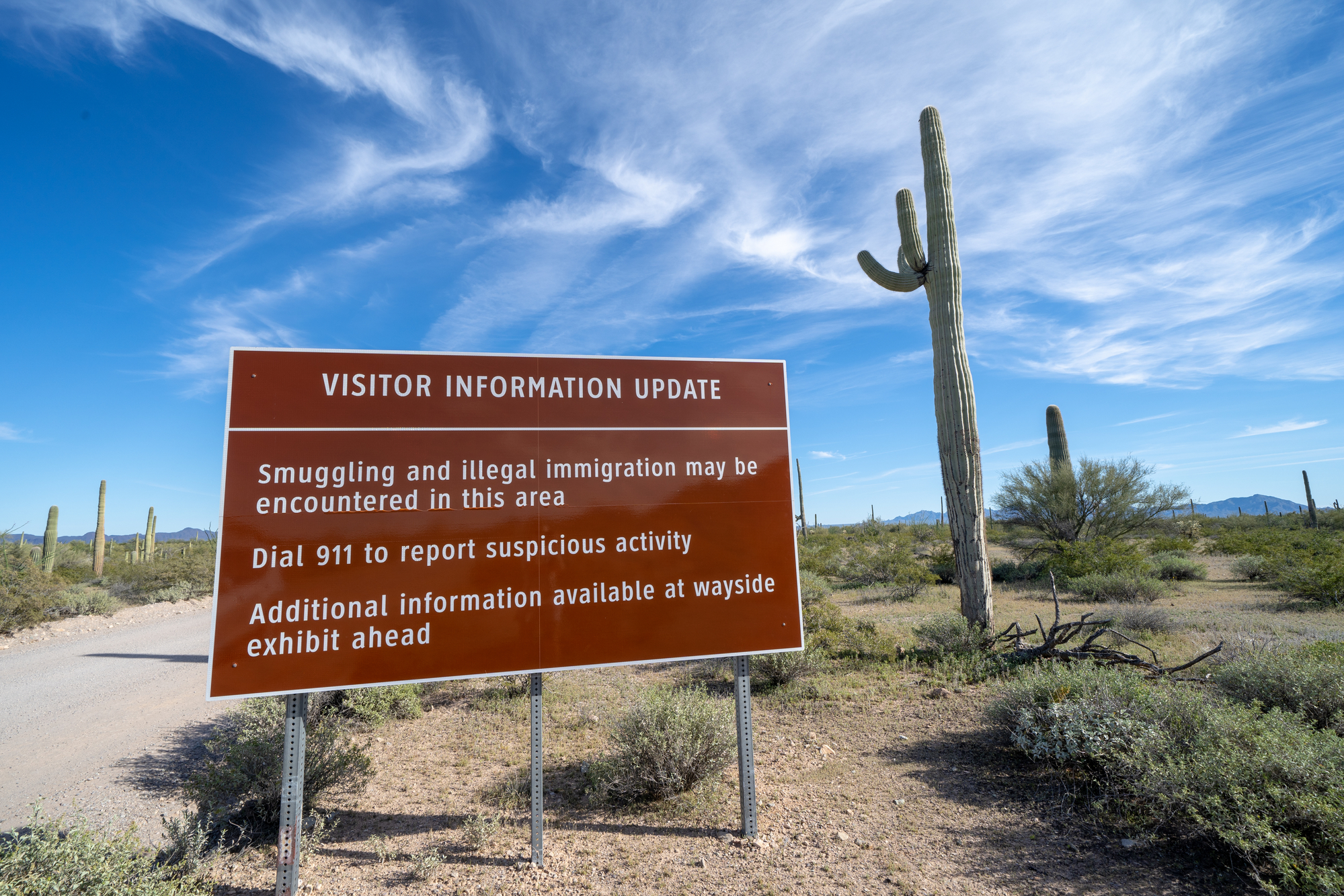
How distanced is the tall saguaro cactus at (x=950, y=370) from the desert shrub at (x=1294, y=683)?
→ 117 inches

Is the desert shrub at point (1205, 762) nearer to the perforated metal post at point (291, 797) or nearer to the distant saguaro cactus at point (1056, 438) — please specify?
the perforated metal post at point (291, 797)

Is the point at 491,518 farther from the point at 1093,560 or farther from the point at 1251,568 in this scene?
the point at 1251,568

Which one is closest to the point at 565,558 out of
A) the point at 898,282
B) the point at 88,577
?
the point at 898,282

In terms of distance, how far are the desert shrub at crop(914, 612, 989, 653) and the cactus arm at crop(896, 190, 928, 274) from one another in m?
5.02

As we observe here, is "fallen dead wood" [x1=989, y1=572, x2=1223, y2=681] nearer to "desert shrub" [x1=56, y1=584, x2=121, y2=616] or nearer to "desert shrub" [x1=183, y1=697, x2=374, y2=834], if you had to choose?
"desert shrub" [x1=183, y1=697, x2=374, y2=834]

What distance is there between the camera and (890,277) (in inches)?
381

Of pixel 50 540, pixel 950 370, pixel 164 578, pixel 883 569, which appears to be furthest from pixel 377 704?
pixel 50 540

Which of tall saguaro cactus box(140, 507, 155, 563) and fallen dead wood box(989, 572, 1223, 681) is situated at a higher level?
tall saguaro cactus box(140, 507, 155, 563)

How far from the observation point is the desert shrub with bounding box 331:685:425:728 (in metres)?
6.61

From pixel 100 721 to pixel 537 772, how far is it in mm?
6186

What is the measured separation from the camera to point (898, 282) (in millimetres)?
9531

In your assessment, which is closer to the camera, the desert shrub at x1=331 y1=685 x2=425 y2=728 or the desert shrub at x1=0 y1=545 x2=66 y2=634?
the desert shrub at x1=331 y1=685 x2=425 y2=728

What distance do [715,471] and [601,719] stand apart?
358 centimetres

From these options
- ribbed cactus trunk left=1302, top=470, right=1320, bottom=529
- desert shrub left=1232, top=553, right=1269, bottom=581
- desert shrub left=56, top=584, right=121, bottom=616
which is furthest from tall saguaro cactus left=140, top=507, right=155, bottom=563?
ribbed cactus trunk left=1302, top=470, right=1320, bottom=529
